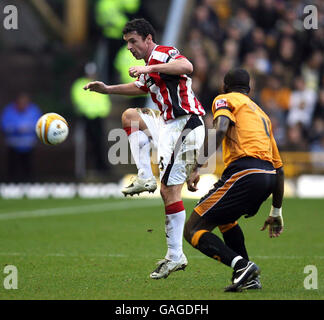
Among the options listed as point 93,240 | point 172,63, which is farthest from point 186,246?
point 172,63

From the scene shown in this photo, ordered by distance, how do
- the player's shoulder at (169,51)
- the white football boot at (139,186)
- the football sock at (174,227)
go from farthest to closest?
1. the white football boot at (139,186)
2. the football sock at (174,227)
3. the player's shoulder at (169,51)

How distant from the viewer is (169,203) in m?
8.06

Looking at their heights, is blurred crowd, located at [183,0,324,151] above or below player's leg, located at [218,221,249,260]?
above

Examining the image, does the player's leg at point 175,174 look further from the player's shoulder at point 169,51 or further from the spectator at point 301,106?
the spectator at point 301,106

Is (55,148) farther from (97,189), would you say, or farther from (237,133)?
(237,133)

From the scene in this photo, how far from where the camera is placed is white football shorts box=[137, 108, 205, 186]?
803cm

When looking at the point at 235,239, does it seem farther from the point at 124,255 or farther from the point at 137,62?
the point at 137,62

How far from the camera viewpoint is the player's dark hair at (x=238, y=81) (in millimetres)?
7469

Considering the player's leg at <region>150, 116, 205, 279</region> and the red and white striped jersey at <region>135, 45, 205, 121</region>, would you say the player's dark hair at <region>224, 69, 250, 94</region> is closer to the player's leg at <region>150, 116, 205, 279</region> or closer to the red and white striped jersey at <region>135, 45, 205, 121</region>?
the red and white striped jersey at <region>135, 45, 205, 121</region>

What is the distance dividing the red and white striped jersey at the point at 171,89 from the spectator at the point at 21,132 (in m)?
10.9

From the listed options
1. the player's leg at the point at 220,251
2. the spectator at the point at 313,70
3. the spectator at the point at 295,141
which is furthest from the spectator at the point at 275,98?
the player's leg at the point at 220,251

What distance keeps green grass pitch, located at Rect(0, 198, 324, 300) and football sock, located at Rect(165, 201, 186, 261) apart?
0.93 ft

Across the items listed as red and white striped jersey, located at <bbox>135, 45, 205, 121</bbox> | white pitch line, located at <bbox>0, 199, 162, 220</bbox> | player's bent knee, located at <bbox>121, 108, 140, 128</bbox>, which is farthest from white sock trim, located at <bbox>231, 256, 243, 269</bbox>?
Result: white pitch line, located at <bbox>0, 199, 162, 220</bbox>

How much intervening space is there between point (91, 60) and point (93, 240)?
11558 mm
